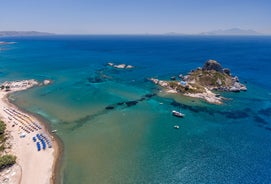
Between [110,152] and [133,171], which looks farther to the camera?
[110,152]

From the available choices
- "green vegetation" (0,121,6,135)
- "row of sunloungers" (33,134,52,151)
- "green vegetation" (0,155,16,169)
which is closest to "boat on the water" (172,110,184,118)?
"row of sunloungers" (33,134,52,151)

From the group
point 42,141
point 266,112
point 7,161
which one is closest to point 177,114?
point 266,112

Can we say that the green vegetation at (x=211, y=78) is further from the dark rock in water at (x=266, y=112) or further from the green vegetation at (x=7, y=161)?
the green vegetation at (x=7, y=161)

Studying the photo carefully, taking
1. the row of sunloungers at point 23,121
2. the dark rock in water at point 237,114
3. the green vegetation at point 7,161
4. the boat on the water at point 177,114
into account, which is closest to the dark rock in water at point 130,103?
the boat on the water at point 177,114

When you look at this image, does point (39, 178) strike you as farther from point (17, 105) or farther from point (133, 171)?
point (17, 105)

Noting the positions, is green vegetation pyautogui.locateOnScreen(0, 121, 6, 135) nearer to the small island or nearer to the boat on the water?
the boat on the water

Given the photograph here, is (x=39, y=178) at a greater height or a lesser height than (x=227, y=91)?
lesser

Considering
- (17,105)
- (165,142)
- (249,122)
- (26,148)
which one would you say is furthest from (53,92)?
(249,122)
